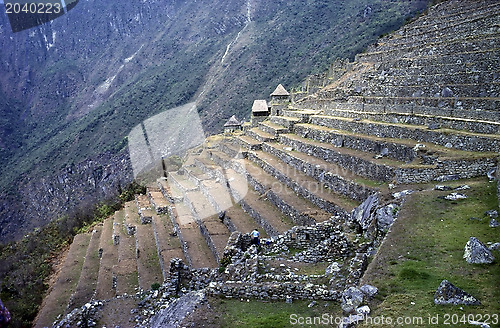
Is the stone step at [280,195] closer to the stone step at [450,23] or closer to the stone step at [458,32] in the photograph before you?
the stone step at [458,32]

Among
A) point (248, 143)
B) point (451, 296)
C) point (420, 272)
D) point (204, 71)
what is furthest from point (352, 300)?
point (204, 71)

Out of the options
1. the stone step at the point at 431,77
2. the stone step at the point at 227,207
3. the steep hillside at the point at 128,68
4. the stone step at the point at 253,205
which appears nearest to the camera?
the stone step at the point at 253,205

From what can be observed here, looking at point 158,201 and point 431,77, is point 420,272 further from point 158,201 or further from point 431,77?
point 158,201

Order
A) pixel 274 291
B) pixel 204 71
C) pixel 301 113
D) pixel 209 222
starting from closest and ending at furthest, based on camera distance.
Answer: pixel 274 291 < pixel 209 222 < pixel 301 113 < pixel 204 71

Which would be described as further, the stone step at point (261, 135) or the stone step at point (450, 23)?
the stone step at point (261, 135)

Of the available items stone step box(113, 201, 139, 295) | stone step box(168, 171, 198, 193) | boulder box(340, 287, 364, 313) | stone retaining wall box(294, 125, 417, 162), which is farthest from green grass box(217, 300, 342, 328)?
stone step box(168, 171, 198, 193)

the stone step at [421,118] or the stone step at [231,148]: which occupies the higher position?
the stone step at [421,118]

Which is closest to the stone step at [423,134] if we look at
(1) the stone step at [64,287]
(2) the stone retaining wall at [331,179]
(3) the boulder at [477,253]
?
(2) the stone retaining wall at [331,179]

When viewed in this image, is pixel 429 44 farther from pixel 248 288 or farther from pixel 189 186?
pixel 248 288
